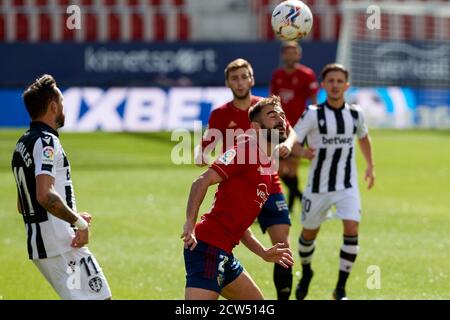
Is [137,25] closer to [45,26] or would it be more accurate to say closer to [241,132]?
[45,26]

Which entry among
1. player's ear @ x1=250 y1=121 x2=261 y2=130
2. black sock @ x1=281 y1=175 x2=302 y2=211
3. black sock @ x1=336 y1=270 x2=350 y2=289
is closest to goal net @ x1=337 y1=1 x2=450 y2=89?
black sock @ x1=281 y1=175 x2=302 y2=211

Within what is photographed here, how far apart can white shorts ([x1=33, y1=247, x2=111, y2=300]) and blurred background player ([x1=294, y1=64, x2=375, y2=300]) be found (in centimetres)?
375

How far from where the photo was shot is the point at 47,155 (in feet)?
23.8

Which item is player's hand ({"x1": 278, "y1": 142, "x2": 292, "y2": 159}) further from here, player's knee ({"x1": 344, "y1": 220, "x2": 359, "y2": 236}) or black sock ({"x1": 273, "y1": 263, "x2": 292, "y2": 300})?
player's knee ({"x1": 344, "y1": 220, "x2": 359, "y2": 236})

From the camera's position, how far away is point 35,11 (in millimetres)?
36875

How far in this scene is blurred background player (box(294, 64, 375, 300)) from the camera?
1083 cm

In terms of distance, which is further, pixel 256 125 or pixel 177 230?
pixel 177 230

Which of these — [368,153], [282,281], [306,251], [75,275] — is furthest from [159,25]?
[75,275]

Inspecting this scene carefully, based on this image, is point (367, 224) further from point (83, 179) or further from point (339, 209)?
point (83, 179)

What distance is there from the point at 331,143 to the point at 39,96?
433 centimetres

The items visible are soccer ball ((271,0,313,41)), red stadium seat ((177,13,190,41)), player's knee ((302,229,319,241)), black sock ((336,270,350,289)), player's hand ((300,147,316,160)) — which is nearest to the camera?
black sock ((336,270,350,289))

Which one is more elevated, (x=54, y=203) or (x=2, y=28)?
(x=2, y=28)
